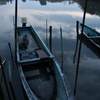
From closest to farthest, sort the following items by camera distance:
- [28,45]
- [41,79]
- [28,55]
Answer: [41,79] < [28,55] < [28,45]

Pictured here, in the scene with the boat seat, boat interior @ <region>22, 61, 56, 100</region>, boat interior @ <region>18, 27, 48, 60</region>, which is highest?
boat interior @ <region>18, 27, 48, 60</region>

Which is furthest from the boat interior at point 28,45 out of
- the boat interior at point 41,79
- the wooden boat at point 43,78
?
the boat interior at point 41,79

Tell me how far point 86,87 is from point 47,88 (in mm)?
2584

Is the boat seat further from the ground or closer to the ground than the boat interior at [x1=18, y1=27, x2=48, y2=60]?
closer to the ground

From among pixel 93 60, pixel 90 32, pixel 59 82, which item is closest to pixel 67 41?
pixel 90 32

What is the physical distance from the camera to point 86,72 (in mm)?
8188

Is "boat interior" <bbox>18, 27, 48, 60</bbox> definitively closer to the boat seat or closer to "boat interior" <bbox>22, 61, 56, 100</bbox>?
the boat seat

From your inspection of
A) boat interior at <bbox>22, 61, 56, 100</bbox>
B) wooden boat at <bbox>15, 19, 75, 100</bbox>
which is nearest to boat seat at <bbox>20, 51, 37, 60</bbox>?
wooden boat at <bbox>15, 19, 75, 100</bbox>

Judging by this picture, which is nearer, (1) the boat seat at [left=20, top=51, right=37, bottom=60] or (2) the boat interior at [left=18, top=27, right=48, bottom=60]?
(1) the boat seat at [left=20, top=51, right=37, bottom=60]

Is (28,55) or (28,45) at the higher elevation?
(28,45)

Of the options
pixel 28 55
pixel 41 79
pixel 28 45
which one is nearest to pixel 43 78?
pixel 41 79

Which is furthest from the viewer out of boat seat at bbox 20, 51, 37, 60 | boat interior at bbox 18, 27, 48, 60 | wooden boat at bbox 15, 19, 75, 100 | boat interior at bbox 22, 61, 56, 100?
boat interior at bbox 18, 27, 48, 60

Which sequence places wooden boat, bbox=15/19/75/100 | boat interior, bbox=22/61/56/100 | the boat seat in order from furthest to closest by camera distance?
the boat seat < boat interior, bbox=22/61/56/100 < wooden boat, bbox=15/19/75/100

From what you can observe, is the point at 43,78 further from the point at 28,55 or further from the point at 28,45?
the point at 28,45
